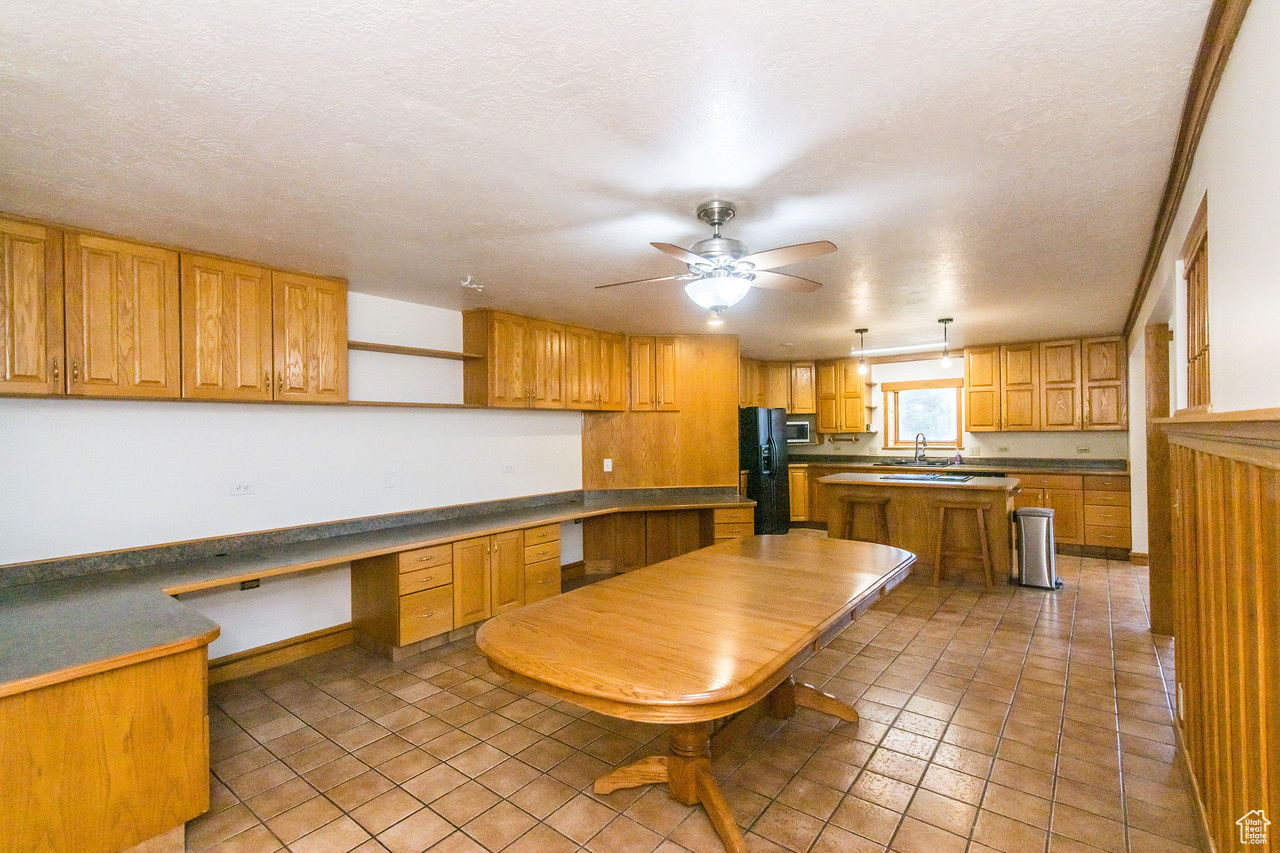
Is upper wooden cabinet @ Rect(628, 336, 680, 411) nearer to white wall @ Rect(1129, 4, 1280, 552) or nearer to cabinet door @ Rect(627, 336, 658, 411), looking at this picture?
cabinet door @ Rect(627, 336, 658, 411)

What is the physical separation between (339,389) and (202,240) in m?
1.02

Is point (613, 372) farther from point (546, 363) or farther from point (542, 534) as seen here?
point (542, 534)

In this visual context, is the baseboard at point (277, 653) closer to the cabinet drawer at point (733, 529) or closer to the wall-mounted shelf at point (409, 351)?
the wall-mounted shelf at point (409, 351)

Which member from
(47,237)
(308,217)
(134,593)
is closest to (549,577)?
(134,593)

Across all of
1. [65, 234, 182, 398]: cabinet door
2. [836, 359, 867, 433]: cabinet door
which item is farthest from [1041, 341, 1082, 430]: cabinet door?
[65, 234, 182, 398]: cabinet door

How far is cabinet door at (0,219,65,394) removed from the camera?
2.38 metres

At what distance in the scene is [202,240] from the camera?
2.76m

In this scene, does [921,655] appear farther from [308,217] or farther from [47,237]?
[47,237]

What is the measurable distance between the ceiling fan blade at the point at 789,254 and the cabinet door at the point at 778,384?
5858 millimetres

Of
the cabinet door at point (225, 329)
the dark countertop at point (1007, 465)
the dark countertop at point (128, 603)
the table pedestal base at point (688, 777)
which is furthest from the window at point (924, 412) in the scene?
the cabinet door at point (225, 329)

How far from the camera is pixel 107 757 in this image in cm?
182

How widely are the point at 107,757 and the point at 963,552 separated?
5541 millimetres

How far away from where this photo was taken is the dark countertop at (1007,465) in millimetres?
6082

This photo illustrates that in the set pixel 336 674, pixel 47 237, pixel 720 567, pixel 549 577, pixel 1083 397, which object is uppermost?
pixel 47 237
